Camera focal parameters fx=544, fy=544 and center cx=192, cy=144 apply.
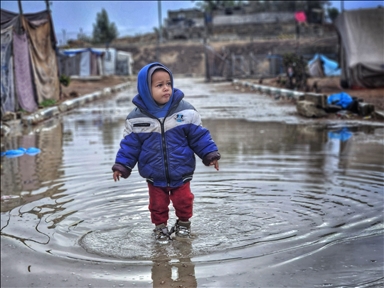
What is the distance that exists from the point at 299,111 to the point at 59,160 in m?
6.85

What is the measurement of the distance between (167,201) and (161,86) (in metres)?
0.86

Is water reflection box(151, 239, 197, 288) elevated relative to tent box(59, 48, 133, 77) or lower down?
lower down

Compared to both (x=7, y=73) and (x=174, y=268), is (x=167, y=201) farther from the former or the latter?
(x=7, y=73)

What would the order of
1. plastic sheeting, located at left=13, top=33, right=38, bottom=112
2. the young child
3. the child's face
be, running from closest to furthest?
the child's face < the young child < plastic sheeting, located at left=13, top=33, right=38, bottom=112

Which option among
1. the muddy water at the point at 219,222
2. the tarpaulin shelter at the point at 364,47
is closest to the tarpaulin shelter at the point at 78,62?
the tarpaulin shelter at the point at 364,47

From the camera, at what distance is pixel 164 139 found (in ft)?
12.7

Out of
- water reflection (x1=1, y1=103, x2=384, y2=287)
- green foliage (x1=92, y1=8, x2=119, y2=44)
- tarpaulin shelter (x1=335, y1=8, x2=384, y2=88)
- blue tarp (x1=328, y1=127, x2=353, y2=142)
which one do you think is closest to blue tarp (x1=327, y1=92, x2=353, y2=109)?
blue tarp (x1=328, y1=127, x2=353, y2=142)

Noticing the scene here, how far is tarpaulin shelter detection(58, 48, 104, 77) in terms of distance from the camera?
38250mm

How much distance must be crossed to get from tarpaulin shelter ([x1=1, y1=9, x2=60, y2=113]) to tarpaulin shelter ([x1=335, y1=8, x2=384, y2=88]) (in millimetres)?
10156

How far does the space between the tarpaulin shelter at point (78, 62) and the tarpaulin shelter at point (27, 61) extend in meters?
19.9

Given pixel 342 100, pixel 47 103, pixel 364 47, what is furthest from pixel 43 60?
pixel 364 47

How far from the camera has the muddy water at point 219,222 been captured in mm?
3312

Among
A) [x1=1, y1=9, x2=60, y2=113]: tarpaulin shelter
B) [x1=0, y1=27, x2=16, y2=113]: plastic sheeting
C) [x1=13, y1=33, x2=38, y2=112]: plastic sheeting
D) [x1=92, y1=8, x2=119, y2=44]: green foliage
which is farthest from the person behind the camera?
[x1=92, y1=8, x2=119, y2=44]: green foliage

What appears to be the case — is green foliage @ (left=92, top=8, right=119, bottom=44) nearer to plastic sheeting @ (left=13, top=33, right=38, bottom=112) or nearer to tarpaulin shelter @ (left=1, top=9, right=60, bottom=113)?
tarpaulin shelter @ (left=1, top=9, right=60, bottom=113)
